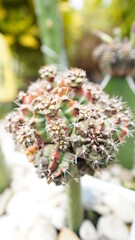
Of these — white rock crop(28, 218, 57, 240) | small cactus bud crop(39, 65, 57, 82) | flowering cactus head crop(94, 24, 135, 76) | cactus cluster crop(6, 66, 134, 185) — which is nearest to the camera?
cactus cluster crop(6, 66, 134, 185)

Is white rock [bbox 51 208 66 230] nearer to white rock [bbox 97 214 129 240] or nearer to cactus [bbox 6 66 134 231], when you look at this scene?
white rock [bbox 97 214 129 240]

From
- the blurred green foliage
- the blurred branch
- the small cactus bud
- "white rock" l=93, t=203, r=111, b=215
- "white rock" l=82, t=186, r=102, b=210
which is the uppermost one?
the blurred green foliage

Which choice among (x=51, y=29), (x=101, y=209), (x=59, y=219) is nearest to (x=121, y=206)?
(x=101, y=209)

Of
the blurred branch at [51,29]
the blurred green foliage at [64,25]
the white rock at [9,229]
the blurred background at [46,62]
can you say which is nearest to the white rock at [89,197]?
the blurred background at [46,62]

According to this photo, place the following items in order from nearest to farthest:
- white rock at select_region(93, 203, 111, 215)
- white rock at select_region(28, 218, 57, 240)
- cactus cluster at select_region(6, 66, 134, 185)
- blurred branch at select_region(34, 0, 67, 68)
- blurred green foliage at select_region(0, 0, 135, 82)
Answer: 1. cactus cluster at select_region(6, 66, 134, 185)
2. white rock at select_region(28, 218, 57, 240)
3. white rock at select_region(93, 203, 111, 215)
4. blurred branch at select_region(34, 0, 67, 68)
5. blurred green foliage at select_region(0, 0, 135, 82)

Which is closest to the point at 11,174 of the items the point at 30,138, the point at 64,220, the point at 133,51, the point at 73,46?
the point at 64,220

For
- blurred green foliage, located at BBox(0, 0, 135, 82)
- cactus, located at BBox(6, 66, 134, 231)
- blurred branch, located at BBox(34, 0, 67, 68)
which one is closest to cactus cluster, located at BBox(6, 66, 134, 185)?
cactus, located at BBox(6, 66, 134, 231)
